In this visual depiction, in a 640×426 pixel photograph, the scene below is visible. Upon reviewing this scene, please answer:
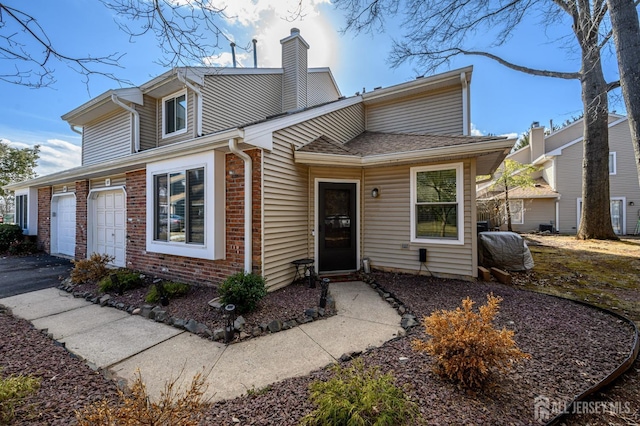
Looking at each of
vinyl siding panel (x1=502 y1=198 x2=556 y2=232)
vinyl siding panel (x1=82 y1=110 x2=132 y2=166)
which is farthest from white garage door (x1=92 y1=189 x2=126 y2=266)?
vinyl siding panel (x1=502 y1=198 x2=556 y2=232)

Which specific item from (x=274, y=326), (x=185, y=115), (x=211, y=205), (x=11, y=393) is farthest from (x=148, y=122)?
(x=11, y=393)

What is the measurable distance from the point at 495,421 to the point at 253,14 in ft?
16.4

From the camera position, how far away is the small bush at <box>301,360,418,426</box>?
1770mm

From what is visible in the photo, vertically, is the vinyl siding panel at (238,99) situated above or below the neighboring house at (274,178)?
above

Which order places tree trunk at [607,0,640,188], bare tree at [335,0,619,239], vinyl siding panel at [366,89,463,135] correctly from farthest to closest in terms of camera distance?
vinyl siding panel at [366,89,463,135] → bare tree at [335,0,619,239] → tree trunk at [607,0,640,188]

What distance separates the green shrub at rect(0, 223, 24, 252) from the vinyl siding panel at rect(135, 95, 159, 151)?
7.61 metres

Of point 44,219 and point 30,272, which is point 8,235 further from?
point 30,272

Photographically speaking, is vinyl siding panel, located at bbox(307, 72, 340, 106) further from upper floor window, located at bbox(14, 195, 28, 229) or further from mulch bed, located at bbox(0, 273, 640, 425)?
upper floor window, located at bbox(14, 195, 28, 229)

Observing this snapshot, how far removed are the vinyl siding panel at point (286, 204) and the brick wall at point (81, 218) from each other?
6.87 metres

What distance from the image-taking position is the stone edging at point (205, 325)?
351 cm

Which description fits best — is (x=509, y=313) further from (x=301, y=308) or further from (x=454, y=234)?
(x=301, y=308)

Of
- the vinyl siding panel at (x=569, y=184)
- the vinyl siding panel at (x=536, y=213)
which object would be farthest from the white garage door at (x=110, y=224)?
the vinyl siding panel at (x=569, y=184)

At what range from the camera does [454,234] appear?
5.83 meters

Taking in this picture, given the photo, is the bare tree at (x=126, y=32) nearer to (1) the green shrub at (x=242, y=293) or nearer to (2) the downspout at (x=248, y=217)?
(2) the downspout at (x=248, y=217)
